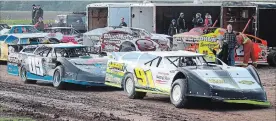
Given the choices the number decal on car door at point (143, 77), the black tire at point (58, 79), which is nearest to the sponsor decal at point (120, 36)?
the black tire at point (58, 79)

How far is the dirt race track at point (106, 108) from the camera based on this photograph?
13.4 meters

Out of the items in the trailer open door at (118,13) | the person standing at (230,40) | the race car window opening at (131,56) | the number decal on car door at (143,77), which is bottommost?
the number decal on car door at (143,77)

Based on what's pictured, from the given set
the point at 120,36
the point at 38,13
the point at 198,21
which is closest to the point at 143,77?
the point at 120,36

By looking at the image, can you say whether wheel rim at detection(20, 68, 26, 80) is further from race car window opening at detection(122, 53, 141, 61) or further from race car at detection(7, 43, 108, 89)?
race car window opening at detection(122, 53, 141, 61)

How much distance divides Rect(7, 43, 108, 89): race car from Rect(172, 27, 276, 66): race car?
512 centimetres

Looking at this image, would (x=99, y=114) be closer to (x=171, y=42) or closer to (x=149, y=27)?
(x=171, y=42)

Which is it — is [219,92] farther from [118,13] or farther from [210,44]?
[118,13]

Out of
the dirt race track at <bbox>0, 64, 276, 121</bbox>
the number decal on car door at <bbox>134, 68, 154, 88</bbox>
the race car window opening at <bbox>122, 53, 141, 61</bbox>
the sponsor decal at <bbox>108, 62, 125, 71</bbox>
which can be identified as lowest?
the dirt race track at <bbox>0, 64, 276, 121</bbox>

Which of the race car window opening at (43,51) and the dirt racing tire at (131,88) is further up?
the race car window opening at (43,51)

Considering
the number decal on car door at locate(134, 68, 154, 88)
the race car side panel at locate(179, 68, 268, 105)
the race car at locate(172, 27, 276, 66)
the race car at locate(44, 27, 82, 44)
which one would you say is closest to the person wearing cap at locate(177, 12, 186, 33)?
the race car at locate(44, 27, 82, 44)

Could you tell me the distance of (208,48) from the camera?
24172mm

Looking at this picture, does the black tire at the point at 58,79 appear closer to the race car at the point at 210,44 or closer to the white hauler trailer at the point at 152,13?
the race car at the point at 210,44

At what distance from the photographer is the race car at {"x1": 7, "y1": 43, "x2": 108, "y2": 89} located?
18734 mm

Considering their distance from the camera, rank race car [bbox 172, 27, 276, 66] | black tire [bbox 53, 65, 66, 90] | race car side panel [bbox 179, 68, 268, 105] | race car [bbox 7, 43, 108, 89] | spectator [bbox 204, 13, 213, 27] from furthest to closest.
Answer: spectator [bbox 204, 13, 213, 27] < race car [bbox 172, 27, 276, 66] < black tire [bbox 53, 65, 66, 90] < race car [bbox 7, 43, 108, 89] < race car side panel [bbox 179, 68, 268, 105]
